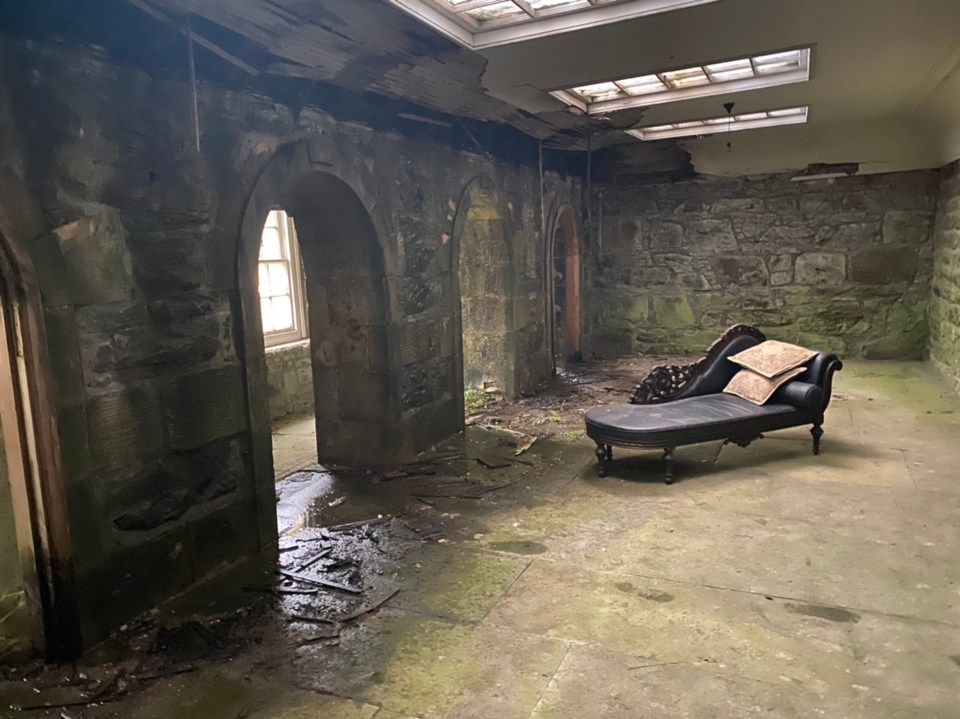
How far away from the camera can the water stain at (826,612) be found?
281 cm

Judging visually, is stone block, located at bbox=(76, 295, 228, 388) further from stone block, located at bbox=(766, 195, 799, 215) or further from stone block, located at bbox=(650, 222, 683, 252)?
stone block, located at bbox=(766, 195, 799, 215)

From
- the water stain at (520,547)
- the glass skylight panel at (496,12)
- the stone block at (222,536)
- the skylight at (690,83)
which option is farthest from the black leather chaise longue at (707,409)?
the glass skylight panel at (496,12)

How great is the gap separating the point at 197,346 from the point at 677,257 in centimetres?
666

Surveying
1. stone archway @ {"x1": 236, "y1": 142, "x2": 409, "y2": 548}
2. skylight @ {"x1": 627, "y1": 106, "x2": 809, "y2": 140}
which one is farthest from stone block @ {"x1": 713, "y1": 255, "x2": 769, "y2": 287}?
stone archway @ {"x1": 236, "y1": 142, "x2": 409, "y2": 548}

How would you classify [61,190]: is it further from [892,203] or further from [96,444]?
[892,203]

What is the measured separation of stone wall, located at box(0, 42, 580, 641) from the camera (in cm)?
256

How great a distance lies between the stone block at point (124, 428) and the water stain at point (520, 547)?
1675mm

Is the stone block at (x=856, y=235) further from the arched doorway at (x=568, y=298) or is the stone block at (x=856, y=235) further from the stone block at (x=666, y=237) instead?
the arched doorway at (x=568, y=298)

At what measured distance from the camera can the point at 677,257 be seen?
8609 mm

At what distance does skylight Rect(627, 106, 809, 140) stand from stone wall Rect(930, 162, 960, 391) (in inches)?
62.0

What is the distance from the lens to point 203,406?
326cm

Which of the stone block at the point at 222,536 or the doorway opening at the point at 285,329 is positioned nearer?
the stone block at the point at 222,536

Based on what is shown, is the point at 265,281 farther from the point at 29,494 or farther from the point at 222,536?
the point at 29,494

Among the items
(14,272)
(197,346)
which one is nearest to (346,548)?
(197,346)
